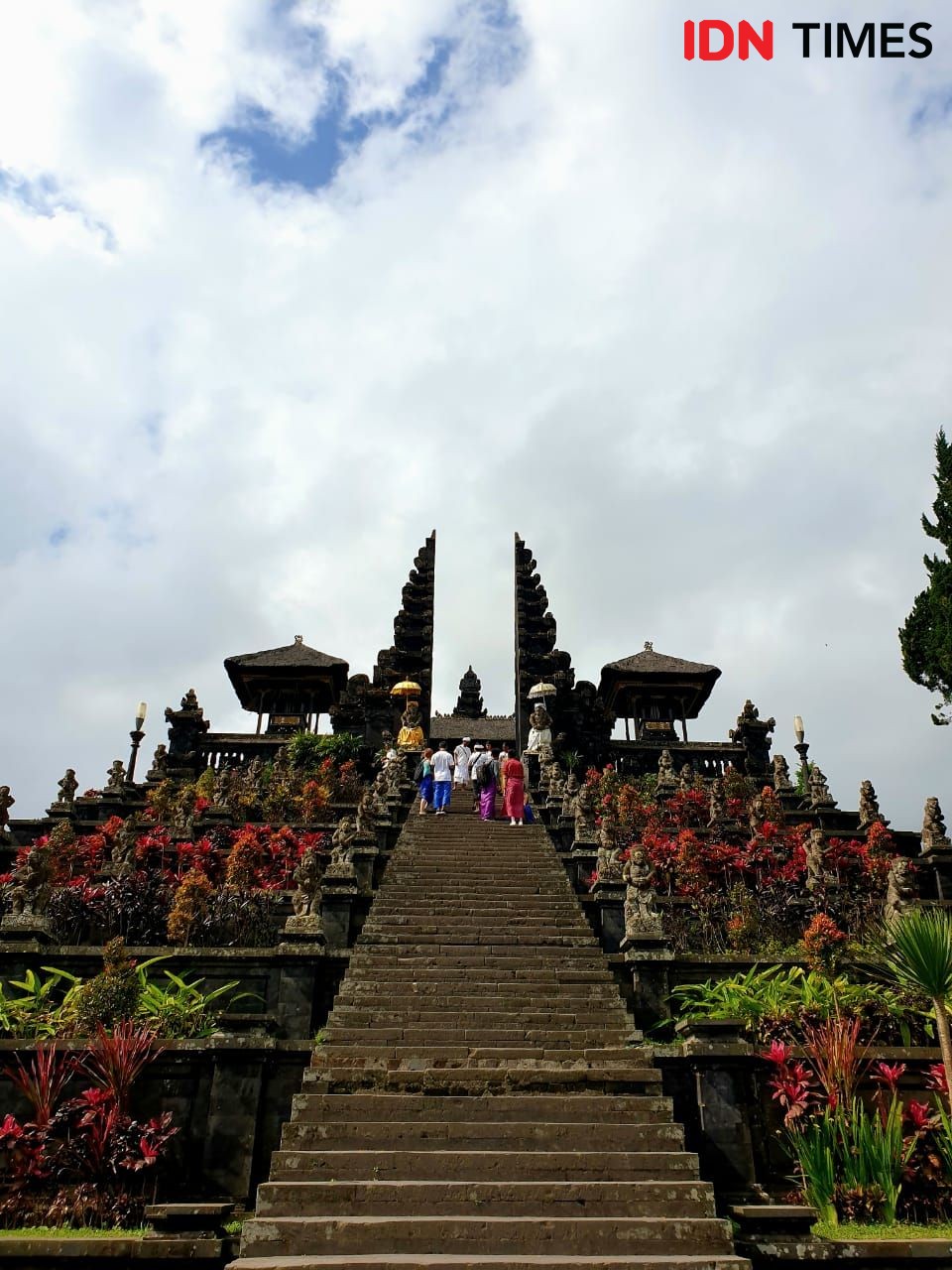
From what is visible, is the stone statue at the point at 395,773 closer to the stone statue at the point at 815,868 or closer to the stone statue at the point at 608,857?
the stone statue at the point at 608,857

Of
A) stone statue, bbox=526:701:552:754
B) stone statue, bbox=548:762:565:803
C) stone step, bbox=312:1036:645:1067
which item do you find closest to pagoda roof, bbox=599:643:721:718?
stone statue, bbox=526:701:552:754

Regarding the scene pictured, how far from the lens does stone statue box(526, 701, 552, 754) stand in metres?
23.2

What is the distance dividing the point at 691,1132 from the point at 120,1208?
4.68m

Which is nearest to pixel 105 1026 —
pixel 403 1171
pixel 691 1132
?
pixel 403 1171

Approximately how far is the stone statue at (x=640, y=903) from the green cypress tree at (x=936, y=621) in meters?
15.1

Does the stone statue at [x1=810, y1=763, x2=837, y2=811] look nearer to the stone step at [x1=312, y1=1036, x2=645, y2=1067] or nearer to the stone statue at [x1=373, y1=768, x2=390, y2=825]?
the stone statue at [x1=373, y1=768, x2=390, y2=825]

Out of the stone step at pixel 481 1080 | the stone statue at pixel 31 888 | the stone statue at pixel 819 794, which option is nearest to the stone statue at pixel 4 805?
the stone statue at pixel 31 888

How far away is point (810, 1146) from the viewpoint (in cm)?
730

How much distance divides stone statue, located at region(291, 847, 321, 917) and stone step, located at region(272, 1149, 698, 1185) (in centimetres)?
306

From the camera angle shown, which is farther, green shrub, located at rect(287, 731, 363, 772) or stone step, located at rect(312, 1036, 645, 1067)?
green shrub, located at rect(287, 731, 363, 772)

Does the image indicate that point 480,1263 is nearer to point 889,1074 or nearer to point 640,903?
point 889,1074

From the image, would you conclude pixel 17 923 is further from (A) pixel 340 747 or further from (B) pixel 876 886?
(A) pixel 340 747

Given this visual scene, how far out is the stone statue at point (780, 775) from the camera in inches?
861

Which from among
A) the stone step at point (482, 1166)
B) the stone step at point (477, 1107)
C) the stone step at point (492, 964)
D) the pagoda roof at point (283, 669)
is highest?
the pagoda roof at point (283, 669)
